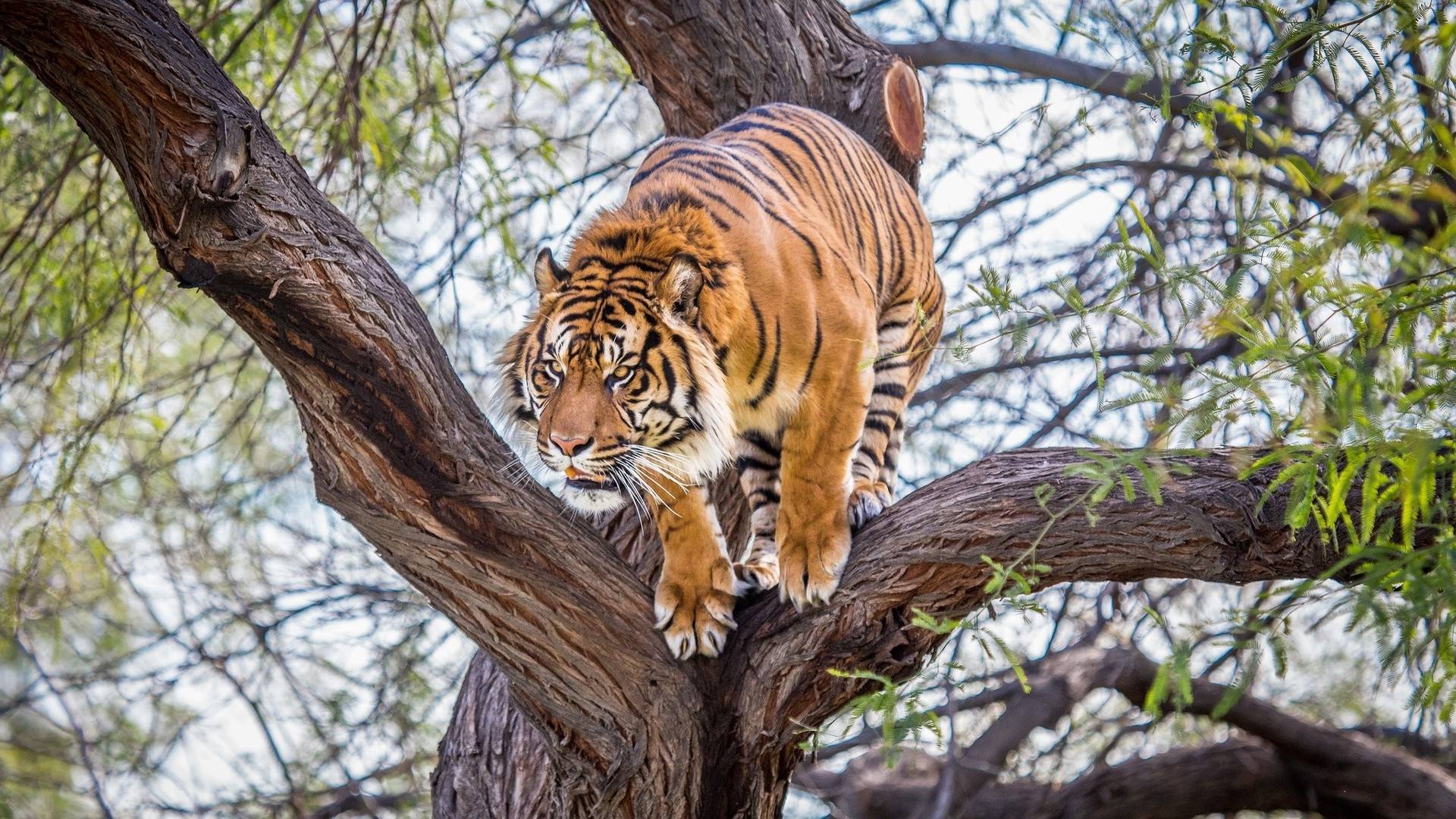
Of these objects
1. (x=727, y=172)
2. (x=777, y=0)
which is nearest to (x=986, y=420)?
(x=777, y=0)

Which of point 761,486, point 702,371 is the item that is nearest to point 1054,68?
point 761,486

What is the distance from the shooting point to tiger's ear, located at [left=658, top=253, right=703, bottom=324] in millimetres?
2584

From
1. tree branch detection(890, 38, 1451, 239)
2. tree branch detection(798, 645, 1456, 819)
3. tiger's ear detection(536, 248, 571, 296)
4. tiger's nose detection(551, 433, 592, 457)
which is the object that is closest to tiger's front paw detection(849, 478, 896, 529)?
tiger's nose detection(551, 433, 592, 457)

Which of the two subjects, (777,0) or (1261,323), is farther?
(777,0)

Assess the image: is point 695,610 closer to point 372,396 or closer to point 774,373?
point 774,373

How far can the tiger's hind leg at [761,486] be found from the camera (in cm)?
304

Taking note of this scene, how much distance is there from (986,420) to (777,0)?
169 centimetres

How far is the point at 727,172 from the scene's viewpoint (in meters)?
2.86

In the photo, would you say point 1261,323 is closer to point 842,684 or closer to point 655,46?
point 842,684

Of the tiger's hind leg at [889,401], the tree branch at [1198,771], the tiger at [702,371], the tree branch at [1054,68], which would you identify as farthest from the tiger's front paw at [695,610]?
the tree branch at [1054,68]

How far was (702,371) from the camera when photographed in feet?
8.68

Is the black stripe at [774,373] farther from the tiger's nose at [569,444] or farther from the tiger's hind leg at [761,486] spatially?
the tiger's nose at [569,444]

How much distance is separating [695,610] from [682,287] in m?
0.67

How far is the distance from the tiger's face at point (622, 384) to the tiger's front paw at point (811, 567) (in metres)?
0.28
